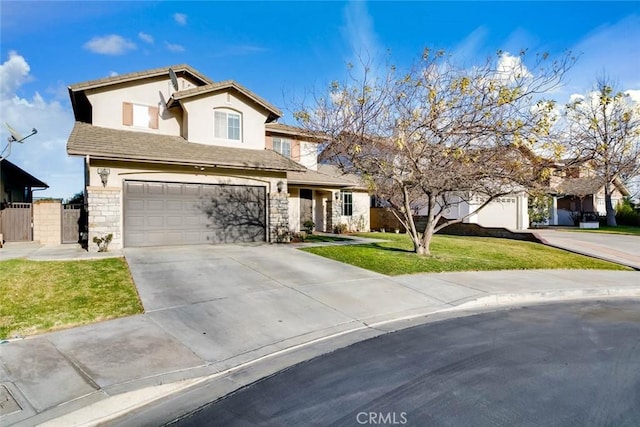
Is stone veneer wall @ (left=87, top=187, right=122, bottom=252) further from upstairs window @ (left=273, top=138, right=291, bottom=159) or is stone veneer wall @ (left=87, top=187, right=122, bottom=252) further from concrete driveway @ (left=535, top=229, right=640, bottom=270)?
concrete driveway @ (left=535, top=229, right=640, bottom=270)

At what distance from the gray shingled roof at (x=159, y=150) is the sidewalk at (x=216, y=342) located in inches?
295

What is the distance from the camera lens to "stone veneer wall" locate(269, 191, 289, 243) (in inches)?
623

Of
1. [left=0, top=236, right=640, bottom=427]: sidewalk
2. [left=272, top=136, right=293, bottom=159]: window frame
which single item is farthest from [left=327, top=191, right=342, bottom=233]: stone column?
[left=0, top=236, right=640, bottom=427]: sidewalk

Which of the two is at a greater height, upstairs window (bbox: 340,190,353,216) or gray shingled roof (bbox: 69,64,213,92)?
gray shingled roof (bbox: 69,64,213,92)

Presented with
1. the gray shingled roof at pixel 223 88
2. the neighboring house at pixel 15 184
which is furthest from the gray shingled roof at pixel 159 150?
the neighboring house at pixel 15 184

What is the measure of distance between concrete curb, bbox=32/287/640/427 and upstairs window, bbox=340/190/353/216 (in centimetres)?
1445

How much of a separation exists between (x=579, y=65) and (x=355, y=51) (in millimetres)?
6172

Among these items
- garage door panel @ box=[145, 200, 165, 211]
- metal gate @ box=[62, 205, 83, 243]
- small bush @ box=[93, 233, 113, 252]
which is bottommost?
small bush @ box=[93, 233, 113, 252]

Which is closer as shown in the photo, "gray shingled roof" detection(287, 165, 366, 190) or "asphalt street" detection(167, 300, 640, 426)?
"asphalt street" detection(167, 300, 640, 426)

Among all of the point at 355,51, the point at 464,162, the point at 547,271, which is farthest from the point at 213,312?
the point at 547,271

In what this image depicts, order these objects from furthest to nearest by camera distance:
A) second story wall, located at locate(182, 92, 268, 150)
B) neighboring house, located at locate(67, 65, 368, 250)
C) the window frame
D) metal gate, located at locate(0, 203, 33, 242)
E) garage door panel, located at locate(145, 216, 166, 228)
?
the window frame, second story wall, located at locate(182, 92, 268, 150), metal gate, located at locate(0, 203, 33, 242), garage door panel, located at locate(145, 216, 166, 228), neighboring house, located at locate(67, 65, 368, 250)

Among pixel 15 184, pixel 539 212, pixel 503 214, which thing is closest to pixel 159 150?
pixel 15 184

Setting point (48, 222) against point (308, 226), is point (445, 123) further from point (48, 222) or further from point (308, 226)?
point (48, 222)

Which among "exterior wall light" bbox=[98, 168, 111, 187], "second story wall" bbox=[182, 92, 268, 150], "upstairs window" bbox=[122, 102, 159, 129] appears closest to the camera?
"exterior wall light" bbox=[98, 168, 111, 187]
